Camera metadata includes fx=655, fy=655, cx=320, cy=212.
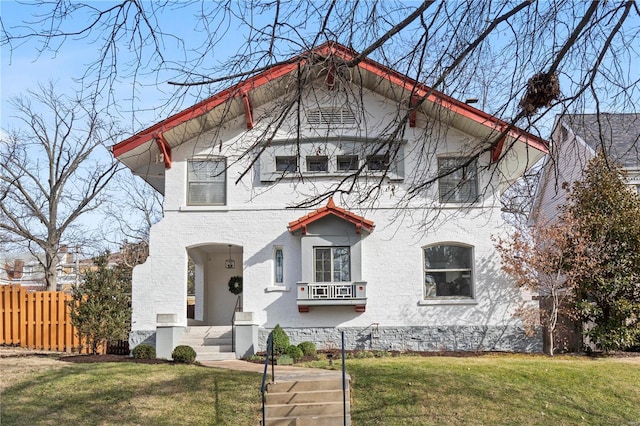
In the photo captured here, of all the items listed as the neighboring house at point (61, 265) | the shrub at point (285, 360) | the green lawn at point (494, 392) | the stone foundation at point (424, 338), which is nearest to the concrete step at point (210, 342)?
the stone foundation at point (424, 338)

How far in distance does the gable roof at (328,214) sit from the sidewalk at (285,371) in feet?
11.8

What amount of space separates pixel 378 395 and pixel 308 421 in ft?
4.92

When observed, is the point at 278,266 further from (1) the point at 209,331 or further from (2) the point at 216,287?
(2) the point at 216,287

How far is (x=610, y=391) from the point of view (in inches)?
465

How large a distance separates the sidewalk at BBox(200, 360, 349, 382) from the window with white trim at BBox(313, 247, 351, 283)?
9.75 ft

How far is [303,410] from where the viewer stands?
10555mm

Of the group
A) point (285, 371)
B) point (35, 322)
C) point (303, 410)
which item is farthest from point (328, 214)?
point (35, 322)

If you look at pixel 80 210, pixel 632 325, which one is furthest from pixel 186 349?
pixel 80 210

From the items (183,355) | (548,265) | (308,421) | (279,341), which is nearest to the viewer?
(308,421)

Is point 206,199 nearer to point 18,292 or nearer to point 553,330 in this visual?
point 18,292

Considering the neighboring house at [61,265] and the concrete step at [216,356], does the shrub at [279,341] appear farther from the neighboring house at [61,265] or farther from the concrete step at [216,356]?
the neighboring house at [61,265]

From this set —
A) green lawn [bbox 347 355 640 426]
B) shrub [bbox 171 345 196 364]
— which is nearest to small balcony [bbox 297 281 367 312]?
green lawn [bbox 347 355 640 426]

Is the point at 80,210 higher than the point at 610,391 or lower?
higher

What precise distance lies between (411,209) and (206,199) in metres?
5.35
